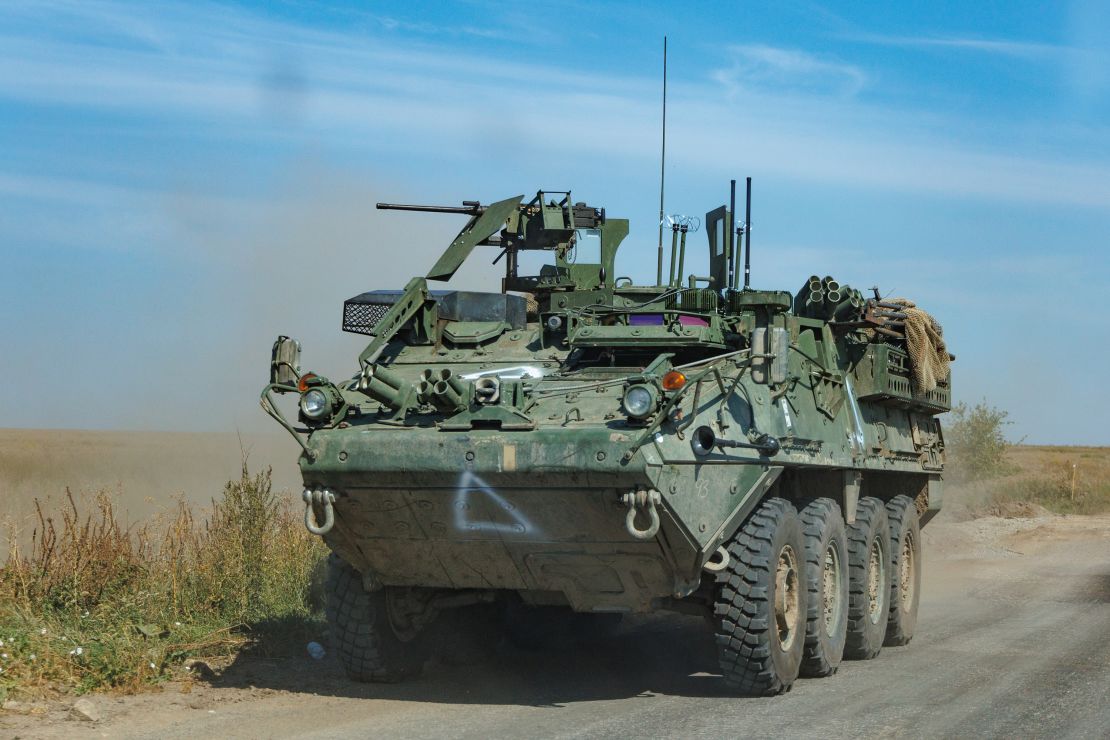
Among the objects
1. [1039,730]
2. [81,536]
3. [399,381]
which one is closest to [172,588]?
[81,536]

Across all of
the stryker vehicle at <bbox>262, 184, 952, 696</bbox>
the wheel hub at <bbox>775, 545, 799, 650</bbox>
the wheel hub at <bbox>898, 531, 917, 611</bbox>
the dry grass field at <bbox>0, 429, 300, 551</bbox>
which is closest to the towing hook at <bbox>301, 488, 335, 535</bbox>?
the stryker vehicle at <bbox>262, 184, 952, 696</bbox>

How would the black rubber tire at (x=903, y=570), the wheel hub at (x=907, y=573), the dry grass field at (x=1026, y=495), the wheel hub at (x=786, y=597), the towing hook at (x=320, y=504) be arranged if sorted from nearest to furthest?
the towing hook at (x=320, y=504) → the wheel hub at (x=786, y=597) → the black rubber tire at (x=903, y=570) → the wheel hub at (x=907, y=573) → the dry grass field at (x=1026, y=495)

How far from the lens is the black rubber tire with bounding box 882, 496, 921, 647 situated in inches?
453

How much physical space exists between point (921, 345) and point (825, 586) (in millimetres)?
2932

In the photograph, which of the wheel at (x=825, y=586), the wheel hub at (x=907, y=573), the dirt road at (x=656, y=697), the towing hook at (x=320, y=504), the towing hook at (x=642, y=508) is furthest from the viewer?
the wheel hub at (x=907, y=573)

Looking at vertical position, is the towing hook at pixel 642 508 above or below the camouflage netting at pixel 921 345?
below

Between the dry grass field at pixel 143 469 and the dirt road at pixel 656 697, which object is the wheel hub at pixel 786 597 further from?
the dry grass field at pixel 143 469

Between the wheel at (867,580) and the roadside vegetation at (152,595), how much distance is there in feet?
12.7

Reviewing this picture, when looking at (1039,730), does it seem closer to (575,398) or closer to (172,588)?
(575,398)

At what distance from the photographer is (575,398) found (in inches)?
324

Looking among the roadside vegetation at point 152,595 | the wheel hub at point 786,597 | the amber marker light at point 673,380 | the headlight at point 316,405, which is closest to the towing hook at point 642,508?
the amber marker light at point 673,380

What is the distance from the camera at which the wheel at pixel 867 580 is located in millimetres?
10414

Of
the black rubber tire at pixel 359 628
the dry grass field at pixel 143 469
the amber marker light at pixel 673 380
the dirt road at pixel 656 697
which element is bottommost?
the dirt road at pixel 656 697

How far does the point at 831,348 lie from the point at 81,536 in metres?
5.39
